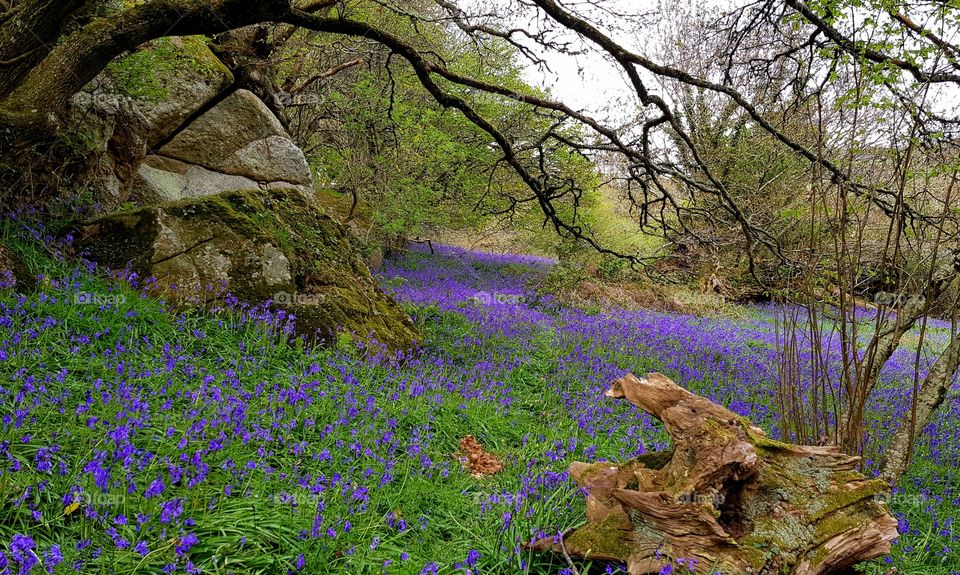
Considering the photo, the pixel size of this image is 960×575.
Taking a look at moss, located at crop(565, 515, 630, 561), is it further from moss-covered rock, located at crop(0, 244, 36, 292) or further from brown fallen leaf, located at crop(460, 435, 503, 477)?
moss-covered rock, located at crop(0, 244, 36, 292)

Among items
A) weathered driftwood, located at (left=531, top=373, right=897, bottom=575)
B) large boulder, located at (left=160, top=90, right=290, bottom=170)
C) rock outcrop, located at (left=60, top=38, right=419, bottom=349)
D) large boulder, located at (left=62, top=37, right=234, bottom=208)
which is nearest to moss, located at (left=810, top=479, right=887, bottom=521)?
weathered driftwood, located at (left=531, top=373, right=897, bottom=575)

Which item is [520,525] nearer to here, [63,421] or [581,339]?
[63,421]

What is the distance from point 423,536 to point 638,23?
4.75 metres

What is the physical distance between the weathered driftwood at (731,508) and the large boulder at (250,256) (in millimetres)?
3678

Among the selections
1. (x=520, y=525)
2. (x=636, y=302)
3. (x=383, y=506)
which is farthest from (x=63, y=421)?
(x=636, y=302)

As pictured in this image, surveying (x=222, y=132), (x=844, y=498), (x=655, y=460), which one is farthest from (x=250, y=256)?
(x=844, y=498)

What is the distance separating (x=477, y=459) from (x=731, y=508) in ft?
6.65

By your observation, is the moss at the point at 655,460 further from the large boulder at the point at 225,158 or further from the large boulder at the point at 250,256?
the large boulder at the point at 225,158

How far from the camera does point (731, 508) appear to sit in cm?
276

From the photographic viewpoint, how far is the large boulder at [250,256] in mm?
5289

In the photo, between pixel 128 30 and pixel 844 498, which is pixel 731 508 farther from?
pixel 128 30

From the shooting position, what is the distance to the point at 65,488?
96.2 inches

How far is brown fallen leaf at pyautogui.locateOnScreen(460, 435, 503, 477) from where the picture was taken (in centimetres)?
409

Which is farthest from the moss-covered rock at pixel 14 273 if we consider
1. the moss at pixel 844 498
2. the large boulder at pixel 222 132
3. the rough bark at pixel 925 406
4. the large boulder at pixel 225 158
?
the rough bark at pixel 925 406
